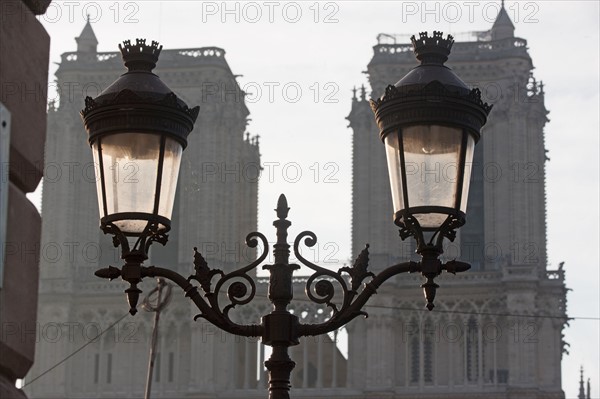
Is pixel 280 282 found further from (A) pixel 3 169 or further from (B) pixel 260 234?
(A) pixel 3 169

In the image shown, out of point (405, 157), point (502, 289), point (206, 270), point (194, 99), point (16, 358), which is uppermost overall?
point (194, 99)

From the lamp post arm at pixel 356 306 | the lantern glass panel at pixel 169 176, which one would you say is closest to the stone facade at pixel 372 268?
the lamp post arm at pixel 356 306

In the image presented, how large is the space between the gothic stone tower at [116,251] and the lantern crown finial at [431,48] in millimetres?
52276

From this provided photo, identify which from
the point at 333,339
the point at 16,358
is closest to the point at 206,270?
the point at 16,358

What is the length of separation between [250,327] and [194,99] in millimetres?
53634

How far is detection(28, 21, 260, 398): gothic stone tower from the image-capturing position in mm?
61438

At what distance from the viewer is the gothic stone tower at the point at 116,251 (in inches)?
2419

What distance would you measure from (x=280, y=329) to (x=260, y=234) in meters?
0.52

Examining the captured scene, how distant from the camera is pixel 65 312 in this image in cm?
6084

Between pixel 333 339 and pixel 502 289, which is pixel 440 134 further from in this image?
pixel 333 339

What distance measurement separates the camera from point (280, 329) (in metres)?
8.74

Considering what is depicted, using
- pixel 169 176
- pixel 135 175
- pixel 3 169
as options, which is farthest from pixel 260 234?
pixel 3 169

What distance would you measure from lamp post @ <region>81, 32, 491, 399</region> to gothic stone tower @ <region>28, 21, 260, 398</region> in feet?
172

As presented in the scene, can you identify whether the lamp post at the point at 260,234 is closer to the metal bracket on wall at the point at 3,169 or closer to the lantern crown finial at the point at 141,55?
the lantern crown finial at the point at 141,55
